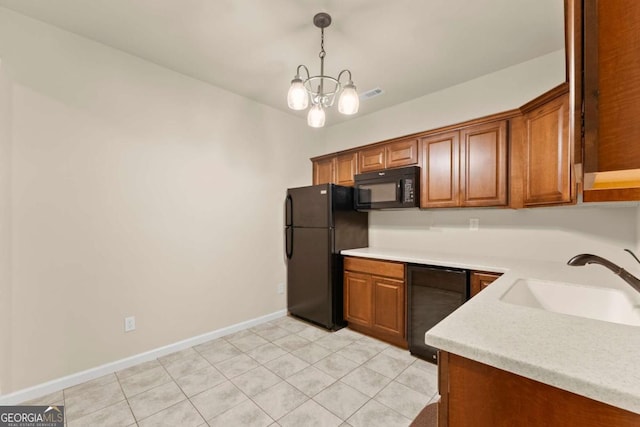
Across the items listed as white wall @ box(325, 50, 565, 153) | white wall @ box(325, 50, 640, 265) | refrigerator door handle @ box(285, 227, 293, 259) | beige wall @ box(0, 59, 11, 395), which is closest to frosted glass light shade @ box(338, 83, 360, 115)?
white wall @ box(325, 50, 565, 153)

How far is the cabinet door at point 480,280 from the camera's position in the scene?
208cm

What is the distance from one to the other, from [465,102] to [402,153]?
830 millimetres

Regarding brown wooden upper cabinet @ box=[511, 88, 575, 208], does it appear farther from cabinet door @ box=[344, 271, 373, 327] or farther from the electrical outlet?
the electrical outlet

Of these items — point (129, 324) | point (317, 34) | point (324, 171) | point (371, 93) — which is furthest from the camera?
point (324, 171)

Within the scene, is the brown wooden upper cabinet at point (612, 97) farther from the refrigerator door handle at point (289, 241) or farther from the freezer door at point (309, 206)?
the refrigerator door handle at point (289, 241)

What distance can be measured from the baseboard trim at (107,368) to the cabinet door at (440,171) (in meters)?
2.53

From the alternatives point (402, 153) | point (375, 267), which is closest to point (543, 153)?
point (402, 153)

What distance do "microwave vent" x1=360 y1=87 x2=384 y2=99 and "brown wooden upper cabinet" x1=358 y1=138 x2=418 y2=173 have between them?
590 mm

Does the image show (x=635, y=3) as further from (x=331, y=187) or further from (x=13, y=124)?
(x=13, y=124)

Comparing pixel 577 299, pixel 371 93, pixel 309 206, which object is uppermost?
pixel 371 93

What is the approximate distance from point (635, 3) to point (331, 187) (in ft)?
8.41

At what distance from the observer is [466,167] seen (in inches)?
101

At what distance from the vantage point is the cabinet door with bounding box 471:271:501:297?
81.8 inches

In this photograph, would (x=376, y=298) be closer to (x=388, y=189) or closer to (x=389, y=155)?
(x=388, y=189)
